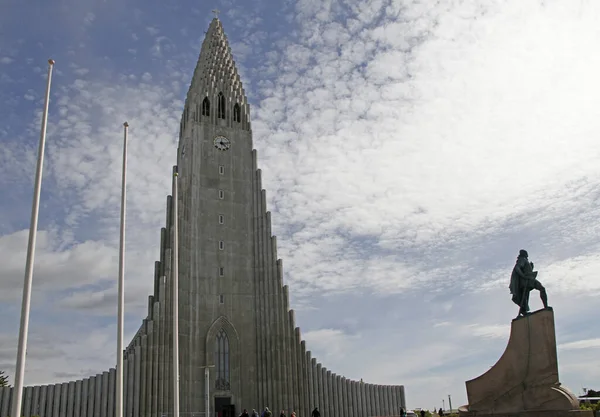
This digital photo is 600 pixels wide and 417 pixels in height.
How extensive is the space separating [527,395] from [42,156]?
20.4m

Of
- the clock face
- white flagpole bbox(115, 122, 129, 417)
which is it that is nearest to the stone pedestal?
white flagpole bbox(115, 122, 129, 417)

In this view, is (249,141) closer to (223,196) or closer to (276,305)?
(223,196)

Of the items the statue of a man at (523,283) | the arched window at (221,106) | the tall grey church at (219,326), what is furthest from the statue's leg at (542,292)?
the arched window at (221,106)

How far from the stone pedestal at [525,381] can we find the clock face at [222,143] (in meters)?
29.9

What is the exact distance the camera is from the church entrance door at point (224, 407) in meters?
41.1

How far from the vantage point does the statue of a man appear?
81.3ft

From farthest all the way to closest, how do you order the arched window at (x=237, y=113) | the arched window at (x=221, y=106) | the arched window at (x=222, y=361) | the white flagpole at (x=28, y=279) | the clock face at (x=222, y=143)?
the arched window at (x=237, y=113) → the arched window at (x=221, y=106) → the clock face at (x=222, y=143) → the arched window at (x=222, y=361) → the white flagpole at (x=28, y=279)

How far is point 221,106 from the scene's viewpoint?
51.2 meters

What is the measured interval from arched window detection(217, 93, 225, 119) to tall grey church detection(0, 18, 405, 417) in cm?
13

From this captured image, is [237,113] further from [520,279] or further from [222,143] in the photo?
[520,279]

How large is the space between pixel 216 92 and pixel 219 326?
67.1 feet

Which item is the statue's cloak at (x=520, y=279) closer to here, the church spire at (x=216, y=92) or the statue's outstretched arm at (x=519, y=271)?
the statue's outstretched arm at (x=519, y=271)

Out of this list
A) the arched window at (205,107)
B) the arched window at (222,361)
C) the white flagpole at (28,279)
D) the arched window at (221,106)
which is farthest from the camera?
the arched window at (221,106)

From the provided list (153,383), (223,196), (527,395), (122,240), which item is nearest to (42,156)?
(122,240)
